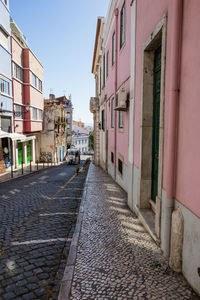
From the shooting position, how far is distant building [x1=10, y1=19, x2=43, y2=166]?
19761mm

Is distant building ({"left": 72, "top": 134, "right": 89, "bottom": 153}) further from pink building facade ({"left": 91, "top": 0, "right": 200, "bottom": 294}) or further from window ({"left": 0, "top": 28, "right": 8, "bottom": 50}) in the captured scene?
pink building facade ({"left": 91, "top": 0, "right": 200, "bottom": 294})

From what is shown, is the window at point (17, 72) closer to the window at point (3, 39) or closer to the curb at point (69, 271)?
the window at point (3, 39)

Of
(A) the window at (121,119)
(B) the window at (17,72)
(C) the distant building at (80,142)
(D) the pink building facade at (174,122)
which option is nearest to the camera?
(D) the pink building facade at (174,122)

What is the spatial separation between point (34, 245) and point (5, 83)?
54.2 ft

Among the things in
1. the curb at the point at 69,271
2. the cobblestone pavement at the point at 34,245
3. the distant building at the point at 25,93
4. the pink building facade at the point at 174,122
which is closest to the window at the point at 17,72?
the distant building at the point at 25,93

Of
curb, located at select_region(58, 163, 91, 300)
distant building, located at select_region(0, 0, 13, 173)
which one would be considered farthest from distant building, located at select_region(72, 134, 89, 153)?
curb, located at select_region(58, 163, 91, 300)

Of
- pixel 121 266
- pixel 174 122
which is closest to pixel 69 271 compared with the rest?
pixel 121 266

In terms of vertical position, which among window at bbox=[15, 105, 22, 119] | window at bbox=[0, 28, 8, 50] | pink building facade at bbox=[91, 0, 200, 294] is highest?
window at bbox=[0, 28, 8, 50]

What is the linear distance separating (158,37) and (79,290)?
4287 mm

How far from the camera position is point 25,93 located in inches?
872

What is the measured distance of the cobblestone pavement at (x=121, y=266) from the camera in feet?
8.79

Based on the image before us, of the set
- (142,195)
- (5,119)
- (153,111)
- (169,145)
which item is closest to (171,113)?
(169,145)

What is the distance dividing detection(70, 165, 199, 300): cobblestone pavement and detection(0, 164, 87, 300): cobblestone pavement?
1.23 ft

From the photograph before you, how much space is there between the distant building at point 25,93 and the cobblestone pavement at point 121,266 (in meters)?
14.4
